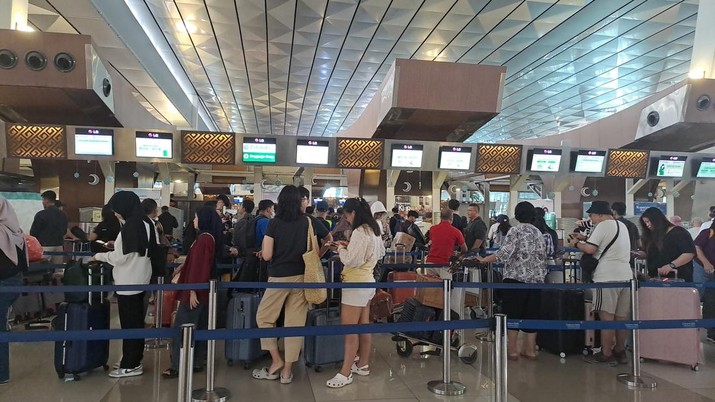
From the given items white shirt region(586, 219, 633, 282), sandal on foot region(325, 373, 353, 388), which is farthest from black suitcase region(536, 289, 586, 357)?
sandal on foot region(325, 373, 353, 388)

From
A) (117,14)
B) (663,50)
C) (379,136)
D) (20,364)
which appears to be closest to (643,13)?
(663,50)

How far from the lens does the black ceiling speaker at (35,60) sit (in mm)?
6984

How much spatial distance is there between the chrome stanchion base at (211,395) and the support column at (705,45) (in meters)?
10.2

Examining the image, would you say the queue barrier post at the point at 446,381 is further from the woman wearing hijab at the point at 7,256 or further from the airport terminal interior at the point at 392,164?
the woman wearing hijab at the point at 7,256

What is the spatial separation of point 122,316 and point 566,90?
56.7ft

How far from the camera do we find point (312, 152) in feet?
27.5

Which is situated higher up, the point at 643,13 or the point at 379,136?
the point at 643,13

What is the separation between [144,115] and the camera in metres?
11.1

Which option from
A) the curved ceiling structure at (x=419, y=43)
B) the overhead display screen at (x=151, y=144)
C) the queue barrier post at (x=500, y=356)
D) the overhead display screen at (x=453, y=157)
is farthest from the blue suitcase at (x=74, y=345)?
the curved ceiling structure at (x=419, y=43)

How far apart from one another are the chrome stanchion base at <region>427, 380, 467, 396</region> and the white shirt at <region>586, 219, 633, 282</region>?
1.93 meters

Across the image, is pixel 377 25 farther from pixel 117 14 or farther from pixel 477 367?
pixel 477 367

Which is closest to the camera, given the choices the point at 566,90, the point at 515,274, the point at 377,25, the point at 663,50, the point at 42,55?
the point at 515,274

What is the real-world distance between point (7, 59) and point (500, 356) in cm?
788

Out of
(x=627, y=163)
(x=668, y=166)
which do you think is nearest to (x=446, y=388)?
(x=627, y=163)
